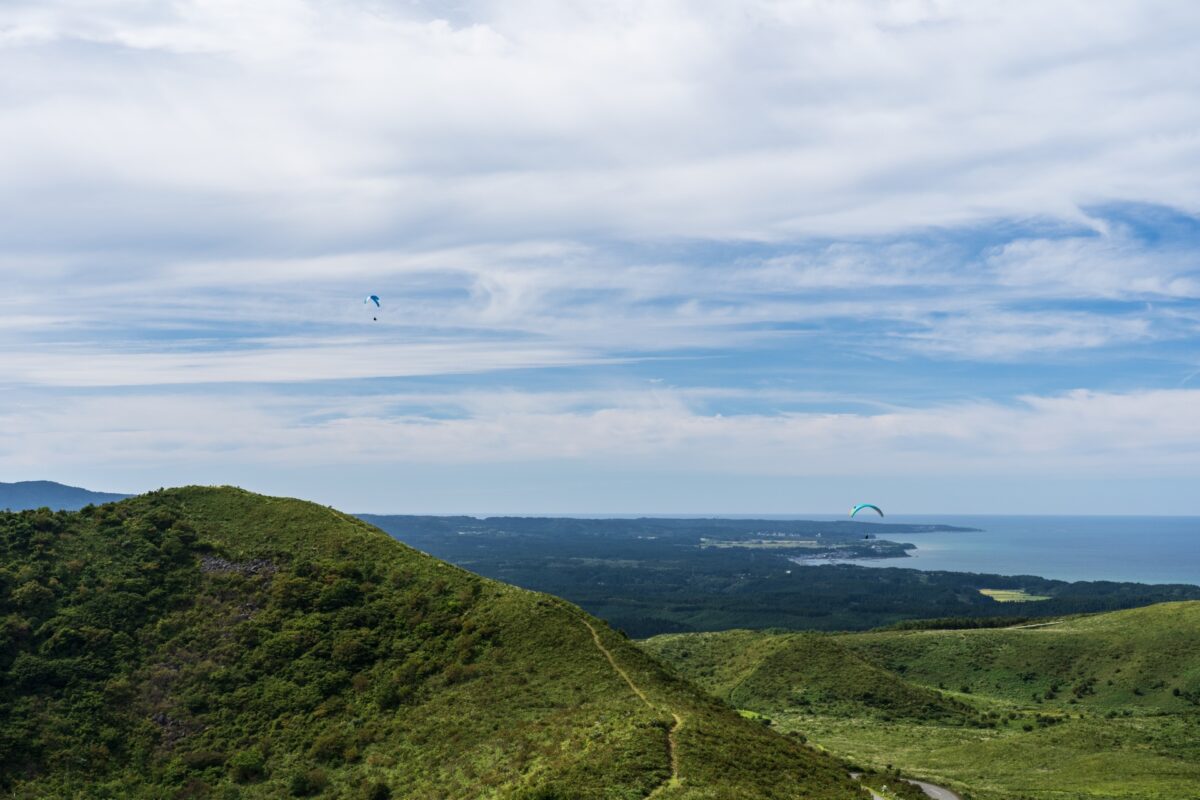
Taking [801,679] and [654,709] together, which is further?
[801,679]

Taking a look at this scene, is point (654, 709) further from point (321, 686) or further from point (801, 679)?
point (801, 679)

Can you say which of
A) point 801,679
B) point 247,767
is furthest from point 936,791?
point 801,679

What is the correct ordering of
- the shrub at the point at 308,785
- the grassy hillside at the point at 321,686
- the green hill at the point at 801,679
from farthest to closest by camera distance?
1. the green hill at the point at 801,679
2. the shrub at the point at 308,785
3. the grassy hillside at the point at 321,686

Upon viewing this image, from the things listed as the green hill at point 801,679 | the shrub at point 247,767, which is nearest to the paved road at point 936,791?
the green hill at point 801,679

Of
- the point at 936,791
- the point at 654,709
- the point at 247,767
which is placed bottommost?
the point at 936,791

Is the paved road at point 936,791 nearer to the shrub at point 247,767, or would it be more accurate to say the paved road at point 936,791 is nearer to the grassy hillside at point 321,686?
the grassy hillside at point 321,686

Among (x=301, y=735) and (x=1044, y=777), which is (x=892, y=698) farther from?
(x=301, y=735)
